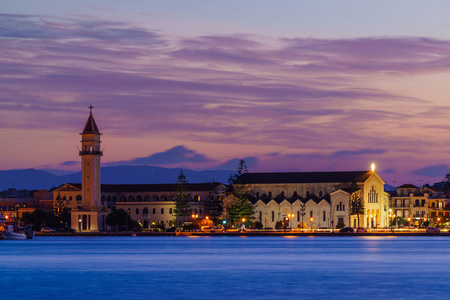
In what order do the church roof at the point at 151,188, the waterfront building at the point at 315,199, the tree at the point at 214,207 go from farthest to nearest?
1. the church roof at the point at 151,188
2. the tree at the point at 214,207
3. the waterfront building at the point at 315,199

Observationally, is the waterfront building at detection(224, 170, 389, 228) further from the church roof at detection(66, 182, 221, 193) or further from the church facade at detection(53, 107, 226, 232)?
the church roof at detection(66, 182, 221, 193)

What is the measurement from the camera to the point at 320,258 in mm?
74500

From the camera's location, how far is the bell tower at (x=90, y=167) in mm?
158750

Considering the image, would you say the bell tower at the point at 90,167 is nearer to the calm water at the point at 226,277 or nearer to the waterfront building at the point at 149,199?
the waterfront building at the point at 149,199

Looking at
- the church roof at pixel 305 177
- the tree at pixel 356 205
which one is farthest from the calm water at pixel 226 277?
the church roof at pixel 305 177

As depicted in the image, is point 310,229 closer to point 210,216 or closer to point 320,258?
point 210,216

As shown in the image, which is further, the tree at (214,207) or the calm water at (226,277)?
the tree at (214,207)

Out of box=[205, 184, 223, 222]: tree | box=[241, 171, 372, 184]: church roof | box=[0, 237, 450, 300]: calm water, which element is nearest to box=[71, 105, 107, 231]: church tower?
box=[205, 184, 223, 222]: tree

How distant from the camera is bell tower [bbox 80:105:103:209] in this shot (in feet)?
521

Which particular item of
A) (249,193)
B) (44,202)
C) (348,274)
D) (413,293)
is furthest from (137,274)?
(44,202)

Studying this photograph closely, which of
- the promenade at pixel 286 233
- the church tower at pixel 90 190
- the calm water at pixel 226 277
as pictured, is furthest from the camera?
the church tower at pixel 90 190

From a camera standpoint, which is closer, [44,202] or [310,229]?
[310,229]

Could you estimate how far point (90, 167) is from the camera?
523ft

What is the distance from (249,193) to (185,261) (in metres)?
94.6
